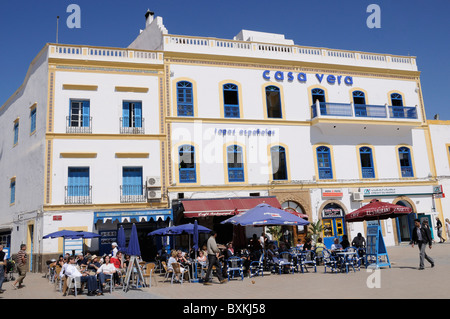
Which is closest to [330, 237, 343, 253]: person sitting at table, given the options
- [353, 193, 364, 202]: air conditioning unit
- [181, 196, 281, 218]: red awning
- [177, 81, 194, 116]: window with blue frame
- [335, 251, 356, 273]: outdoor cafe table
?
[335, 251, 356, 273]: outdoor cafe table

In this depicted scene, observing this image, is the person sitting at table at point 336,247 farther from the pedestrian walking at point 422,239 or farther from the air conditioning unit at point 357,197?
the air conditioning unit at point 357,197

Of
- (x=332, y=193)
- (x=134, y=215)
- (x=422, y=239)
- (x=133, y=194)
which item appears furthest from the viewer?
(x=332, y=193)

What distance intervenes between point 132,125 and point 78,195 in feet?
Result: 15.0

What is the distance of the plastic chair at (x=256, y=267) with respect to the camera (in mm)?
14992

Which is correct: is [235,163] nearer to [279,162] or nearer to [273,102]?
[279,162]

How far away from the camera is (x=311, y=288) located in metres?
10.9

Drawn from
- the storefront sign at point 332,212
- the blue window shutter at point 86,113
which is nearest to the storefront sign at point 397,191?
the storefront sign at point 332,212

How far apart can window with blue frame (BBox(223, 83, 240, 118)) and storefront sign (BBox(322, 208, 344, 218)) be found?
7627 millimetres

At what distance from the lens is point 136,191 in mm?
21688

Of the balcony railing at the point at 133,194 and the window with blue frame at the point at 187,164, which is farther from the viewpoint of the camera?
the window with blue frame at the point at 187,164

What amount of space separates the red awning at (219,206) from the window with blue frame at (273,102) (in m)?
5.32

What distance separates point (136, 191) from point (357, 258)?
11615 millimetres

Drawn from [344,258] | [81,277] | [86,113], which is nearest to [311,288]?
[344,258]

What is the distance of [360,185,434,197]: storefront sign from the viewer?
25197 millimetres
